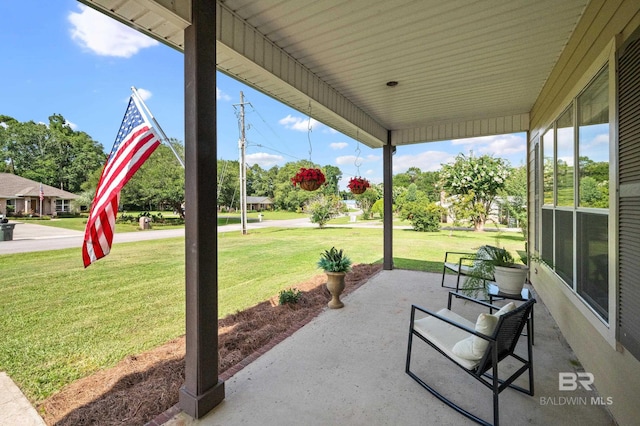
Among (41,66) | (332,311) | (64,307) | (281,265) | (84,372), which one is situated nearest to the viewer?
(84,372)

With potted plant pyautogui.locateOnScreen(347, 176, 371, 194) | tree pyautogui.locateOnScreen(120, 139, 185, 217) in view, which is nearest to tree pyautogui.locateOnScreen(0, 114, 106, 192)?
tree pyautogui.locateOnScreen(120, 139, 185, 217)

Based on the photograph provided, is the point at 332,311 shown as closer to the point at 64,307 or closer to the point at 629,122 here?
the point at 629,122

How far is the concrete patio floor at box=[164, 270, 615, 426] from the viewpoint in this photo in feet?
5.57

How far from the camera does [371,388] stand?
199 centimetres

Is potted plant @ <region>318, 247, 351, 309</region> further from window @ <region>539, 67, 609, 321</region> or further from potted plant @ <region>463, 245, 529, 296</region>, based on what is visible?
window @ <region>539, 67, 609, 321</region>

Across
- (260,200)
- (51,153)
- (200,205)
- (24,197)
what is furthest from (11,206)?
(200,205)

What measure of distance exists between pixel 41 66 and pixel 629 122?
65.1ft

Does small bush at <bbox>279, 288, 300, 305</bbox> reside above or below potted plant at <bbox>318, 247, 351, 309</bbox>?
below

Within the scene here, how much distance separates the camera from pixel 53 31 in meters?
9.52

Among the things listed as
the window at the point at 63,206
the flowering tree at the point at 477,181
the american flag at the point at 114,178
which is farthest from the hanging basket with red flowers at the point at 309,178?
the window at the point at 63,206

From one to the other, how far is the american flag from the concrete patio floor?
4.49ft

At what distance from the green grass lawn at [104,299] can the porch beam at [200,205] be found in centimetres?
141

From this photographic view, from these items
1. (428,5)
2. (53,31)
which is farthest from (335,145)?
(428,5)

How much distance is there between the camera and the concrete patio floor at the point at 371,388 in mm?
1697
